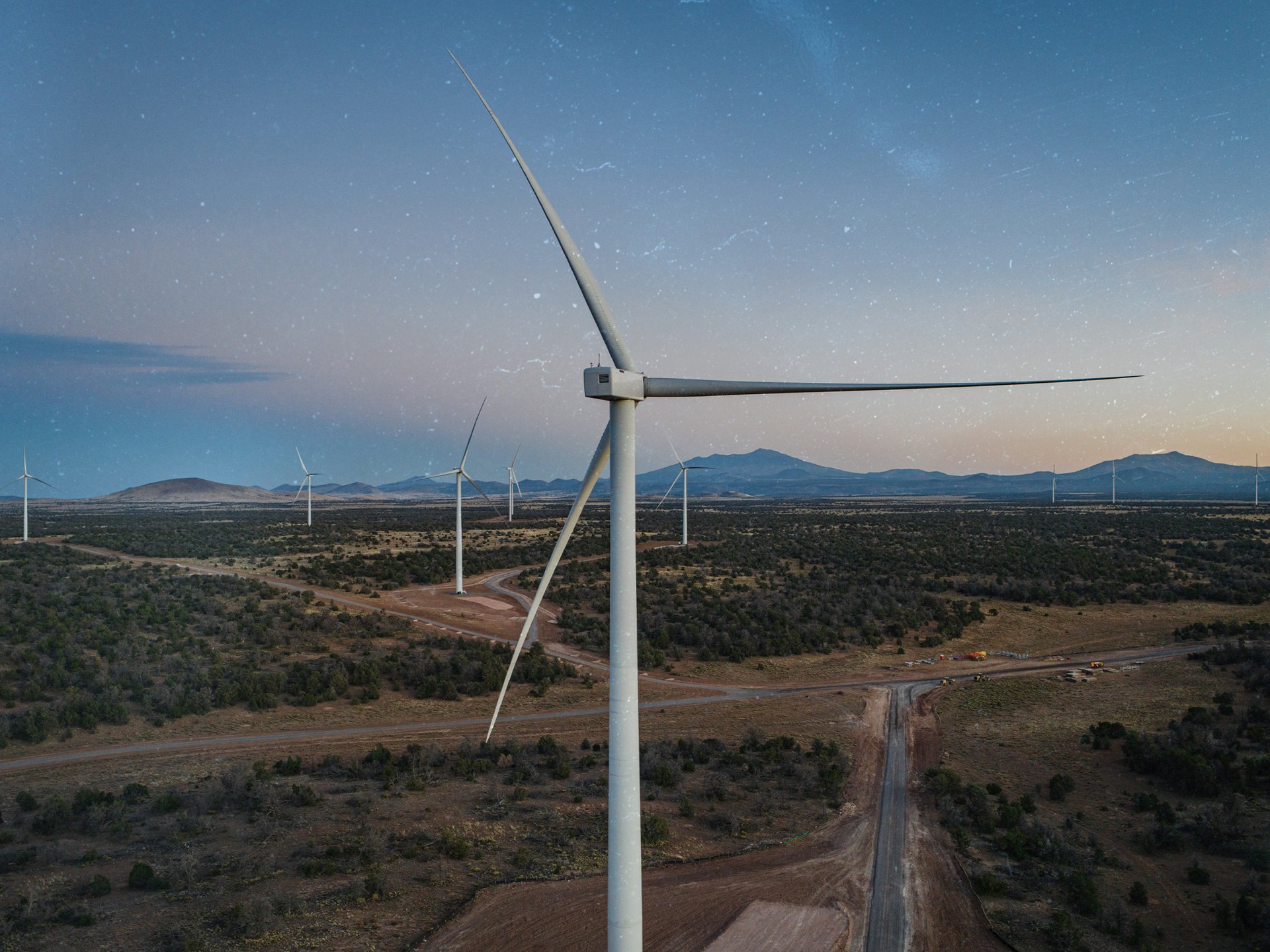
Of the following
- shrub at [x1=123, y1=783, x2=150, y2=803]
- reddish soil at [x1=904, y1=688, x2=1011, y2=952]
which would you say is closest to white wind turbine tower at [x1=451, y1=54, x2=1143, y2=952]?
reddish soil at [x1=904, y1=688, x2=1011, y2=952]

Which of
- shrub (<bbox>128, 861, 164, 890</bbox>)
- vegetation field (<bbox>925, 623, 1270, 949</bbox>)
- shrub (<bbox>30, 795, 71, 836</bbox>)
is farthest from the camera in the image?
shrub (<bbox>30, 795, 71, 836</bbox>)

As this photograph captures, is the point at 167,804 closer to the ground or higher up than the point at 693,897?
higher up

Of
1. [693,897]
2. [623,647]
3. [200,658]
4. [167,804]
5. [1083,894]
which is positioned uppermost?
[623,647]

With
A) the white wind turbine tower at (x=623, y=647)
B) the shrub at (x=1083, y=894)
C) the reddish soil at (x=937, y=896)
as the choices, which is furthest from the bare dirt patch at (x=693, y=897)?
the white wind turbine tower at (x=623, y=647)

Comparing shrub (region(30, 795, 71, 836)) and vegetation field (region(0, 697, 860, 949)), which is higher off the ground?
shrub (region(30, 795, 71, 836))

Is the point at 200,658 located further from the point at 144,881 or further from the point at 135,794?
the point at 144,881


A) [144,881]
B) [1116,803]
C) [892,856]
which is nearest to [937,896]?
[892,856]

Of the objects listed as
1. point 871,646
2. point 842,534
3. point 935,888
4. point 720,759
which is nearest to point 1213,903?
point 935,888

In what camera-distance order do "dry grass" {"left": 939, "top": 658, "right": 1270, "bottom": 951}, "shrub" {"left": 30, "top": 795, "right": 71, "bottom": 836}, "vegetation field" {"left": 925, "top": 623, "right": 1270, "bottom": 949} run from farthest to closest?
"shrub" {"left": 30, "top": 795, "right": 71, "bottom": 836}, "dry grass" {"left": 939, "top": 658, "right": 1270, "bottom": 951}, "vegetation field" {"left": 925, "top": 623, "right": 1270, "bottom": 949}

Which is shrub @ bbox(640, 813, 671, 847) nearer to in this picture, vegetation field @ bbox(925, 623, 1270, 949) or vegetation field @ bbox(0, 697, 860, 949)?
vegetation field @ bbox(0, 697, 860, 949)
